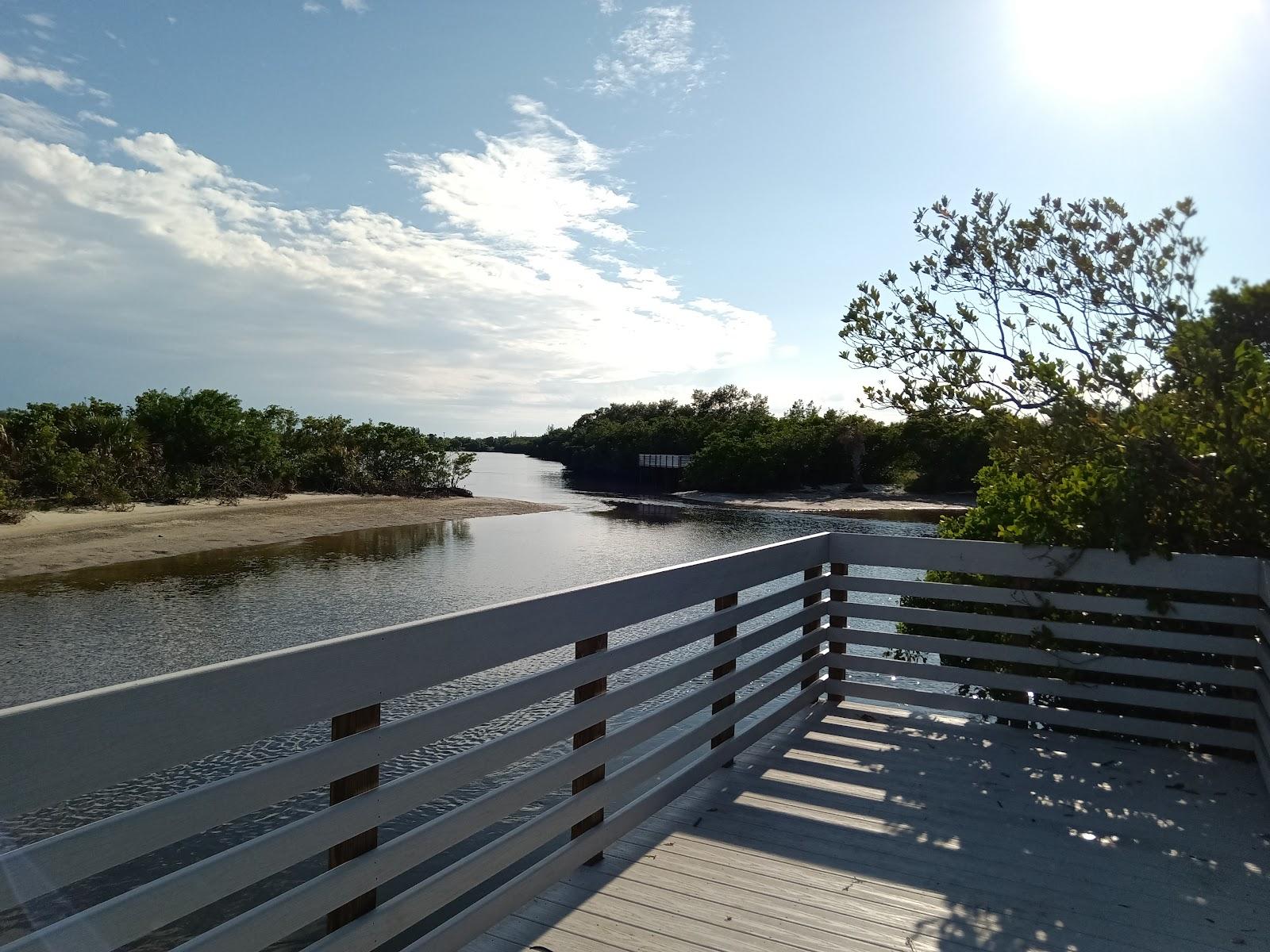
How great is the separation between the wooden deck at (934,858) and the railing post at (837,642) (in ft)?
2.04

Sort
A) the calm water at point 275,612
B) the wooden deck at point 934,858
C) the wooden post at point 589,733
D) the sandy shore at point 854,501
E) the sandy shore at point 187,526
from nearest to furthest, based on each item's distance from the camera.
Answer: the wooden deck at point 934,858 → the wooden post at point 589,733 → the calm water at point 275,612 → the sandy shore at point 187,526 → the sandy shore at point 854,501

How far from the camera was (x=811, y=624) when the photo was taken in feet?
14.9

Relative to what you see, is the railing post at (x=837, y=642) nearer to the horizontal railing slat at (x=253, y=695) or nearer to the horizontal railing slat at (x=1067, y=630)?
the horizontal railing slat at (x=1067, y=630)

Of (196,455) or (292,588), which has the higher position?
(196,455)

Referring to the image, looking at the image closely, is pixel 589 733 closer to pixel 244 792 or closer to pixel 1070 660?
pixel 244 792

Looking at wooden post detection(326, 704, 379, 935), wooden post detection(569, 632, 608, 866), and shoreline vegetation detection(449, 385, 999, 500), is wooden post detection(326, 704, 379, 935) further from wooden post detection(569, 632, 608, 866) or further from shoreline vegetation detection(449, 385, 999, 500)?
shoreline vegetation detection(449, 385, 999, 500)

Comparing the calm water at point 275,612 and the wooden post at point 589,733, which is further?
the calm water at point 275,612

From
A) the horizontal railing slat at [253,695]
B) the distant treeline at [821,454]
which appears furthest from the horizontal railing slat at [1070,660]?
the distant treeline at [821,454]

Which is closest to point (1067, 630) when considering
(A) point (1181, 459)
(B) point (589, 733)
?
(A) point (1181, 459)

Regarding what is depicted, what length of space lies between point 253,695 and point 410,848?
63cm

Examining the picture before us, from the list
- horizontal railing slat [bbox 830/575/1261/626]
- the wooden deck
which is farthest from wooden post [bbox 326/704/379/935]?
horizontal railing slat [bbox 830/575/1261/626]

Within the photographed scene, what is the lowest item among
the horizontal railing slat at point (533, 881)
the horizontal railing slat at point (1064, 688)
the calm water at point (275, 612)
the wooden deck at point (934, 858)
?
the calm water at point (275, 612)

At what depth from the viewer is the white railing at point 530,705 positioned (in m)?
1.43

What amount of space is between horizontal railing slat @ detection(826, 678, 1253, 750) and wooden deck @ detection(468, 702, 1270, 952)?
0.10m
